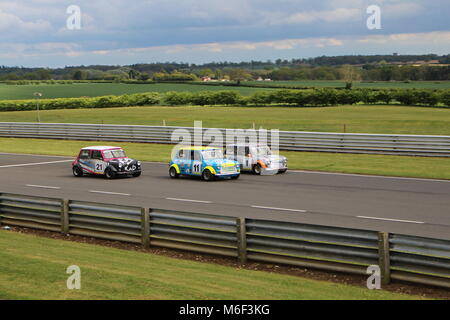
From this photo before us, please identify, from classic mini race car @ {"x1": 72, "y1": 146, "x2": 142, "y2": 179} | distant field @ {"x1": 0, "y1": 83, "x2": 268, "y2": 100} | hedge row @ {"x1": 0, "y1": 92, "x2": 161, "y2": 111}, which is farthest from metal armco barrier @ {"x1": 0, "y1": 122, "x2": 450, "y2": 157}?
distant field @ {"x1": 0, "y1": 83, "x2": 268, "y2": 100}

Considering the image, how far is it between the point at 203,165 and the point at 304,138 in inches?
425

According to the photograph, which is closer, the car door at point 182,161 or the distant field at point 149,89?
the car door at point 182,161

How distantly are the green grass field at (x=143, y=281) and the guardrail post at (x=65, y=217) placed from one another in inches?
97.6

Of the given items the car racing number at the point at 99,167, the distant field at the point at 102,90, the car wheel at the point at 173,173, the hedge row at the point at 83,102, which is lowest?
the car wheel at the point at 173,173

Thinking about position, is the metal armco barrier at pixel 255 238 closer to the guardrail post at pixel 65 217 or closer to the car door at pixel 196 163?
the guardrail post at pixel 65 217

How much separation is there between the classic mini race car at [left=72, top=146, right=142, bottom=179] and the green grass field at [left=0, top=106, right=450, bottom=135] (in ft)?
87.8

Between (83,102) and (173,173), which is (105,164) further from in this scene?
(83,102)

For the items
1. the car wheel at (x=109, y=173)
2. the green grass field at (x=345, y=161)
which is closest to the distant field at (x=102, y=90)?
the green grass field at (x=345, y=161)

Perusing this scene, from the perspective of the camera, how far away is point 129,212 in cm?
1442

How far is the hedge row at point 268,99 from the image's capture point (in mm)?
81312

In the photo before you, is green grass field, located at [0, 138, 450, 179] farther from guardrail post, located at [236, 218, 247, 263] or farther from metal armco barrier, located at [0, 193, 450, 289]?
guardrail post, located at [236, 218, 247, 263]

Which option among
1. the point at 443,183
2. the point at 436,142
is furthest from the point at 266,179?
the point at 436,142
